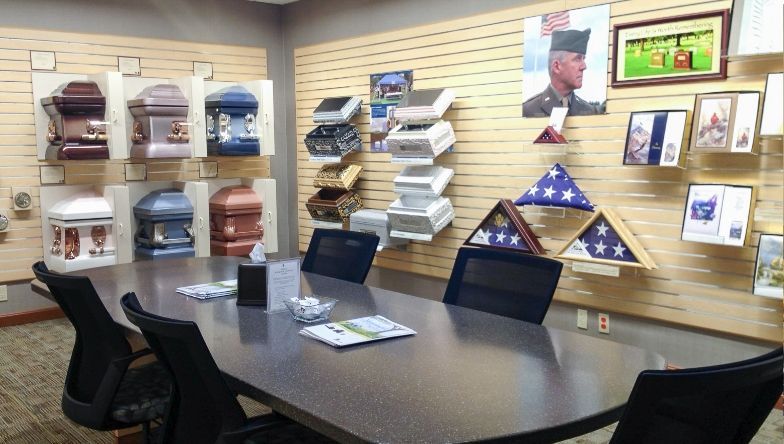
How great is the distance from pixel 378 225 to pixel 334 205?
1.75ft

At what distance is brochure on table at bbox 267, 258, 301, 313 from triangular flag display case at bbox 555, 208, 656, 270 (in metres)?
2.14

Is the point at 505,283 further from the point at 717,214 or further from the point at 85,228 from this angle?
the point at 85,228

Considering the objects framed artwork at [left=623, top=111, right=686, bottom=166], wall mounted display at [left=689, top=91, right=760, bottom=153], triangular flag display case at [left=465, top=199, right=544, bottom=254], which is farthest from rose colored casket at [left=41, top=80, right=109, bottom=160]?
wall mounted display at [left=689, top=91, right=760, bottom=153]

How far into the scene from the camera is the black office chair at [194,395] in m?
1.86

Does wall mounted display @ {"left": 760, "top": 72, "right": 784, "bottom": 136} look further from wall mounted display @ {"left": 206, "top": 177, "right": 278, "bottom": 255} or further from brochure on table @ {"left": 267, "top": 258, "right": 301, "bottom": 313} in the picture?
wall mounted display @ {"left": 206, "top": 177, "right": 278, "bottom": 255}

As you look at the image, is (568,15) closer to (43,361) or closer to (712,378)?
(712,378)

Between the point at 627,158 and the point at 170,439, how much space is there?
9.90 feet

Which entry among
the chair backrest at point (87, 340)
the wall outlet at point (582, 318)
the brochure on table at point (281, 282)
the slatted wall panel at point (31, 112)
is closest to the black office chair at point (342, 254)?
the brochure on table at point (281, 282)

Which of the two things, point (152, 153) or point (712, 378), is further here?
point (152, 153)

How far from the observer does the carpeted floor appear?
11.6ft

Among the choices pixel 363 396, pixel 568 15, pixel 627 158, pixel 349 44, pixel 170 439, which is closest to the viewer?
pixel 363 396

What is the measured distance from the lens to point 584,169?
14.7ft

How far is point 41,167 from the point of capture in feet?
18.5

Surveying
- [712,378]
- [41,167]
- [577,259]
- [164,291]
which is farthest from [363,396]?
[41,167]
